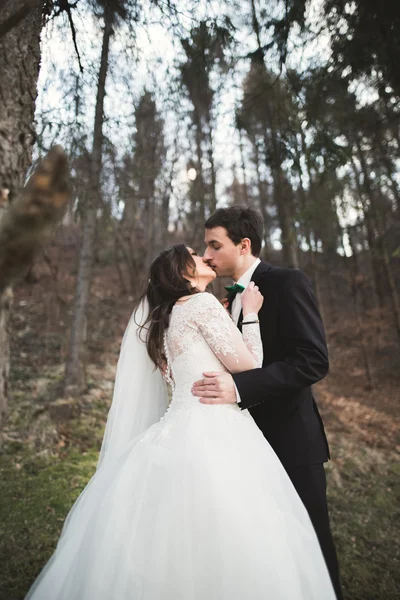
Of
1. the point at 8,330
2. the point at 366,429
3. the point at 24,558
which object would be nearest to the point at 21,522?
the point at 24,558

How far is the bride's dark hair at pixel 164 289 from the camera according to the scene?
2.53 meters

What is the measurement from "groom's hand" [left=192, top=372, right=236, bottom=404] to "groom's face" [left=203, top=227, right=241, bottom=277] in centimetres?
90

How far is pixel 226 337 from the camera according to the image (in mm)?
2264

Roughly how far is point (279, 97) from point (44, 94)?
2.77m

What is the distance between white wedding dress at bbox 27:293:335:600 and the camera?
1.66 m

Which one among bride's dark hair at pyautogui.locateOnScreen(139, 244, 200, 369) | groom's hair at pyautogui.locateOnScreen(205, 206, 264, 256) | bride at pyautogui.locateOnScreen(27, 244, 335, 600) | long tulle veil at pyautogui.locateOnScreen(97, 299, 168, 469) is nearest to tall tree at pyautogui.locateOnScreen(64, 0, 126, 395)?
groom's hair at pyautogui.locateOnScreen(205, 206, 264, 256)

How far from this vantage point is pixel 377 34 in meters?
3.57

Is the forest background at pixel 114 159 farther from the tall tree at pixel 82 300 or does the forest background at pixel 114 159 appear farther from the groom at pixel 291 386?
the groom at pixel 291 386

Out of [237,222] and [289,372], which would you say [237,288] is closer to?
[237,222]

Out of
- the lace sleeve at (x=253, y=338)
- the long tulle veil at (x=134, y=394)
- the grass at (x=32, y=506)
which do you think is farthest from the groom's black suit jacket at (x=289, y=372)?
the grass at (x=32, y=506)

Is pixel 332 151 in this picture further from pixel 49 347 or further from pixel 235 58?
pixel 49 347

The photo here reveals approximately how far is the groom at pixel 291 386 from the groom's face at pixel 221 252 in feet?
0.64

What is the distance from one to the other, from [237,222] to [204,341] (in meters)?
0.98

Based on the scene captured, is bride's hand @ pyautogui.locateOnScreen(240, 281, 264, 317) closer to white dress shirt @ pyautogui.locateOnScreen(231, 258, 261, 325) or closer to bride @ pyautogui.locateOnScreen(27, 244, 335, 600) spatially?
bride @ pyautogui.locateOnScreen(27, 244, 335, 600)
